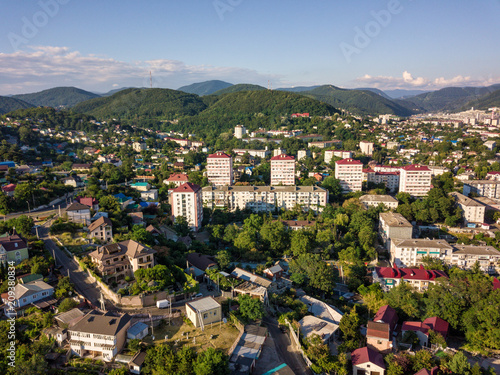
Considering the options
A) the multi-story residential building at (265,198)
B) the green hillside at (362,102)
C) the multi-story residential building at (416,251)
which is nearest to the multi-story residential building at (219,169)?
the multi-story residential building at (265,198)

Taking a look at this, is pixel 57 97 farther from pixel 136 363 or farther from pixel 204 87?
pixel 136 363

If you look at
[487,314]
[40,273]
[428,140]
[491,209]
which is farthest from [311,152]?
[40,273]

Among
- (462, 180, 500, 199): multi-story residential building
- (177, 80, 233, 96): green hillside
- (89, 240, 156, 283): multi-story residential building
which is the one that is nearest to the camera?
(89, 240, 156, 283): multi-story residential building

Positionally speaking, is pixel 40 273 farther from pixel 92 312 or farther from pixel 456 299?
pixel 456 299

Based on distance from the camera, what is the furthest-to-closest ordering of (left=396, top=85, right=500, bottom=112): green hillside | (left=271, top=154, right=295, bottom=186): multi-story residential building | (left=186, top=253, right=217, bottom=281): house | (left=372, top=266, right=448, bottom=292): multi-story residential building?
(left=396, top=85, right=500, bottom=112): green hillside → (left=271, top=154, right=295, bottom=186): multi-story residential building → (left=372, top=266, right=448, bottom=292): multi-story residential building → (left=186, top=253, right=217, bottom=281): house

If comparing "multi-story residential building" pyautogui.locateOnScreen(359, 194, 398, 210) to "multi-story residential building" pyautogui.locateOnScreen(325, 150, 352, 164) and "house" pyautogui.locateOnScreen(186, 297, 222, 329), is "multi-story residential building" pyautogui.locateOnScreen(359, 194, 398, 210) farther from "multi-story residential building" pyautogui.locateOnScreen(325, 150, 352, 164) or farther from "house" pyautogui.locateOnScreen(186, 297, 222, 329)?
"house" pyautogui.locateOnScreen(186, 297, 222, 329)

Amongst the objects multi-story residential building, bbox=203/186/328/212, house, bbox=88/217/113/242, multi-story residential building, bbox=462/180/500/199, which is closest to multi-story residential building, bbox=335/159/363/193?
multi-story residential building, bbox=203/186/328/212
